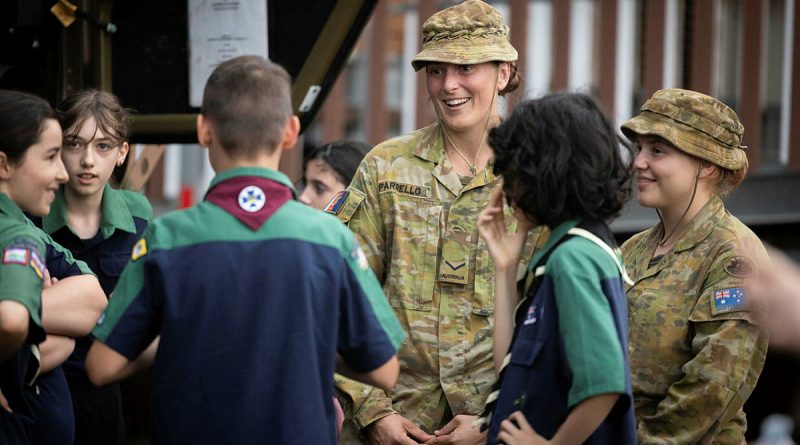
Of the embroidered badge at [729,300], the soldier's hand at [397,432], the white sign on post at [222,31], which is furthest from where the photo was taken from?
the white sign on post at [222,31]

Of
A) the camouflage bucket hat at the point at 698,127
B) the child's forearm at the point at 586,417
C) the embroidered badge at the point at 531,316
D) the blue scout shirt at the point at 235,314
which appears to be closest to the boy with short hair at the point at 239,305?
the blue scout shirt at the point at 235,314

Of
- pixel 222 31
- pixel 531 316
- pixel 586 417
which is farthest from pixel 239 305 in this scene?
pixel 222 31

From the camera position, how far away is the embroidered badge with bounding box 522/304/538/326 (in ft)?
9.58

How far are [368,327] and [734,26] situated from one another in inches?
242

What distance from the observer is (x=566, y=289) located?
2.82 m

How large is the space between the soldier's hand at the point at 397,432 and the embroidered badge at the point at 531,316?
2.45 feet

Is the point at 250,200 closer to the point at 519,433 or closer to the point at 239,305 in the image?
the point at 239,305

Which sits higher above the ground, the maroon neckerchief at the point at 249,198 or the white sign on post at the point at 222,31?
the white sign on post at the point at 222,31

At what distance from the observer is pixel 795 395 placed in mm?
6996

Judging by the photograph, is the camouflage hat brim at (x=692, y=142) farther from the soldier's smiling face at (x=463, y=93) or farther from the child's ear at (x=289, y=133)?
the child's ear at (x=289, y=133)

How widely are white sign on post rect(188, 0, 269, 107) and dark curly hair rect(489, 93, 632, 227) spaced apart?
5.54 ft

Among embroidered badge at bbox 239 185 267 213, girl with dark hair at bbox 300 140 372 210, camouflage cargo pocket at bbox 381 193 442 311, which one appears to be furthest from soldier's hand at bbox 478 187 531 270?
girl with dark hair at bbox 300 140 372 210

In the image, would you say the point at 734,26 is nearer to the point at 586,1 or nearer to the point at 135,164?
the point at 586,1

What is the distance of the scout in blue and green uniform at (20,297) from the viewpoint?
2.83 metres
